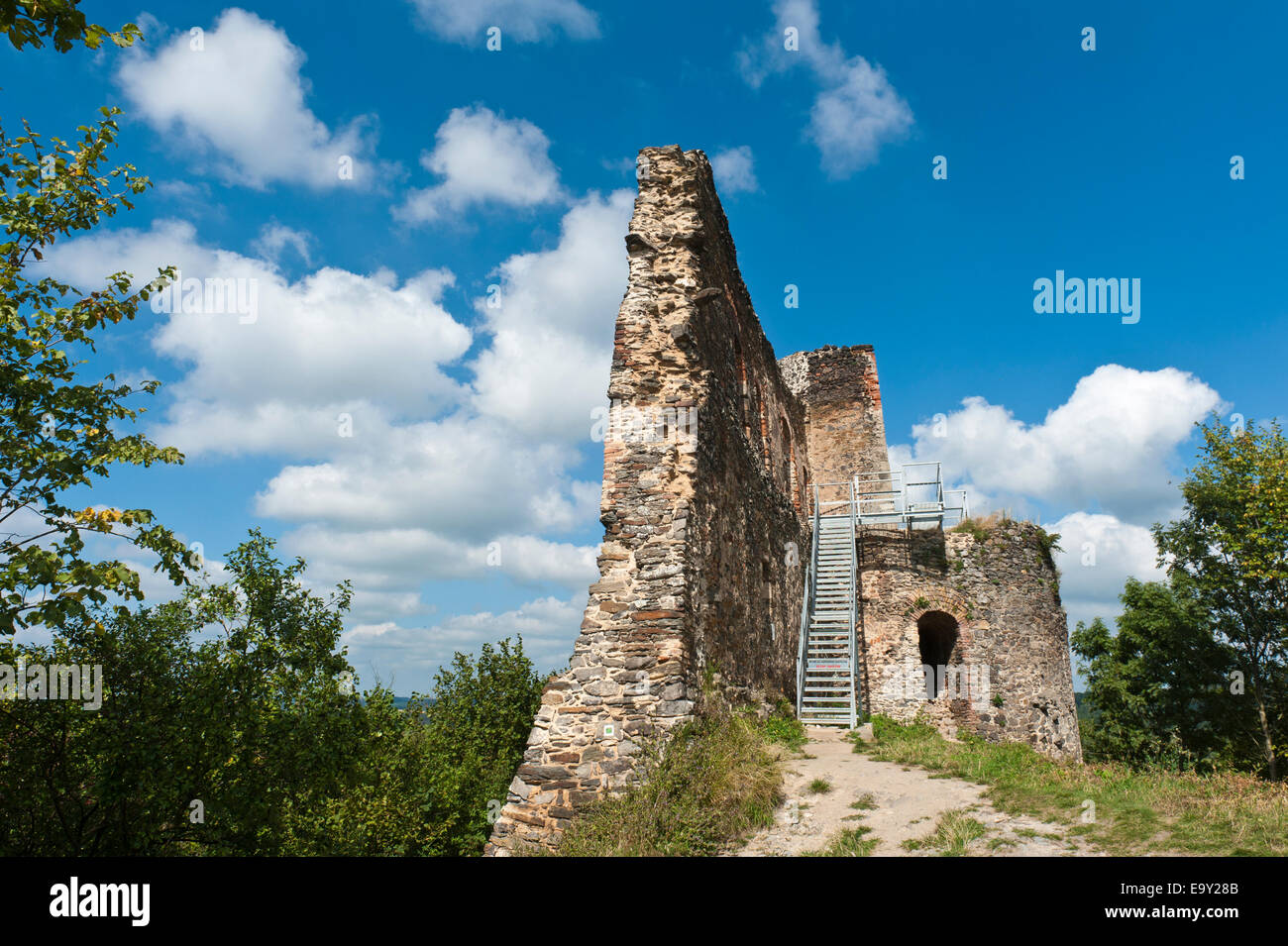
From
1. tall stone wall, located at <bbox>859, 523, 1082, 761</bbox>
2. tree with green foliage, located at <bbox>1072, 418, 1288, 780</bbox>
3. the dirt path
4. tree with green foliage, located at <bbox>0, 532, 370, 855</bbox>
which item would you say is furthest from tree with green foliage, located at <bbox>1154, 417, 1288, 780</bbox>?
tree with green foliage, located at <bbox>0, 532, 370, 855</bbox>

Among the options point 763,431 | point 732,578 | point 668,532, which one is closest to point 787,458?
point 763,431

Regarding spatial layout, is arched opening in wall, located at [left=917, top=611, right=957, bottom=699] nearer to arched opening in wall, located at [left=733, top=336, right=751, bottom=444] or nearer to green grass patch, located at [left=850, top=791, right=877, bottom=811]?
arched opening in wall, located at [left=733, top=336, right=751, bottom=444]

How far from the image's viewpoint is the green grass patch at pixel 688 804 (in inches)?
246

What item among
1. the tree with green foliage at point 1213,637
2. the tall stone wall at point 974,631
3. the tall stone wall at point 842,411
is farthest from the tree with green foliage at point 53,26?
the tree with green foliage at point 1213,637

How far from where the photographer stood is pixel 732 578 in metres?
10.2

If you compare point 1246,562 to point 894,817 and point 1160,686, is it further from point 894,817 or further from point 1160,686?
point 894,817

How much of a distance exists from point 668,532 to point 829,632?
6.91 metres

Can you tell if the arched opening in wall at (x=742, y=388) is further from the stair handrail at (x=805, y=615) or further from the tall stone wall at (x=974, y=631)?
the tall stone wall at (x=974, y=631)

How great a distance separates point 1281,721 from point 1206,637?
105 inches

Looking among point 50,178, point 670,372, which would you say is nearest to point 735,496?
point 670,372

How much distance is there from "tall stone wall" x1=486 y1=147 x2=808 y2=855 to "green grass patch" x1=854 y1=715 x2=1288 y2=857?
10.5ft

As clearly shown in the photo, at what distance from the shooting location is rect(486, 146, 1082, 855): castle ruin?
7.64 metres

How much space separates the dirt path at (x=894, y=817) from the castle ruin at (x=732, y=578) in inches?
59.8
